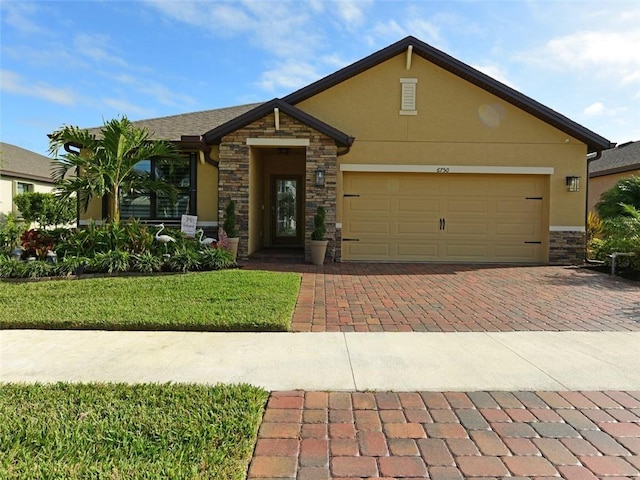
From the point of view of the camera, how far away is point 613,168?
1792 centimetres

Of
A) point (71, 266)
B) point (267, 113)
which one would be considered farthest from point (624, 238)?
point (71, 266)

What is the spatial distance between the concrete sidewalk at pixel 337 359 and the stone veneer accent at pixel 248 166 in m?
6.42

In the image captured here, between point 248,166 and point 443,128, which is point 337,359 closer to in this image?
point 248,166

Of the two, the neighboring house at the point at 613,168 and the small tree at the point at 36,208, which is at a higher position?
the neighboring house at the point at 613,168

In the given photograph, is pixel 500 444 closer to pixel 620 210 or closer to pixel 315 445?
pixel 315 445

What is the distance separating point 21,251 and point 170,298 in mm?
5124

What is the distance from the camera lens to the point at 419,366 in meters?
4.08

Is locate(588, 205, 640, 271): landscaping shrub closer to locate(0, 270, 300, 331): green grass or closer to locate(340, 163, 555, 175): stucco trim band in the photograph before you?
locate(340, 163, 555, 175): stucco trim band

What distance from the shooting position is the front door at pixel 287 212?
1445 cm

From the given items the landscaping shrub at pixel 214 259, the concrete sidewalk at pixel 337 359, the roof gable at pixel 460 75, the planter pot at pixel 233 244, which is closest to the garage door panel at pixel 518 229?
the roof gable at pixel 460 75

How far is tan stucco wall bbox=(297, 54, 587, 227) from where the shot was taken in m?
11.9

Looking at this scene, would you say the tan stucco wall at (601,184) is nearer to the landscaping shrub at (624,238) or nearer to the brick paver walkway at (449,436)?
the landscaping shrub at (624,238)

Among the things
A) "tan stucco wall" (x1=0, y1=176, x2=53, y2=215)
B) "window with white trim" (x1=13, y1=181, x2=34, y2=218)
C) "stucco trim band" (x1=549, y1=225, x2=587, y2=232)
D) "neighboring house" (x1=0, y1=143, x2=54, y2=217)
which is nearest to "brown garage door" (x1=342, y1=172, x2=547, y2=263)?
"stucco trim band" (x1=549, y1=225, x2=587, y2=232)

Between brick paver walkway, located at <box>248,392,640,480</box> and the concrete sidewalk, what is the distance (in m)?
0.26
